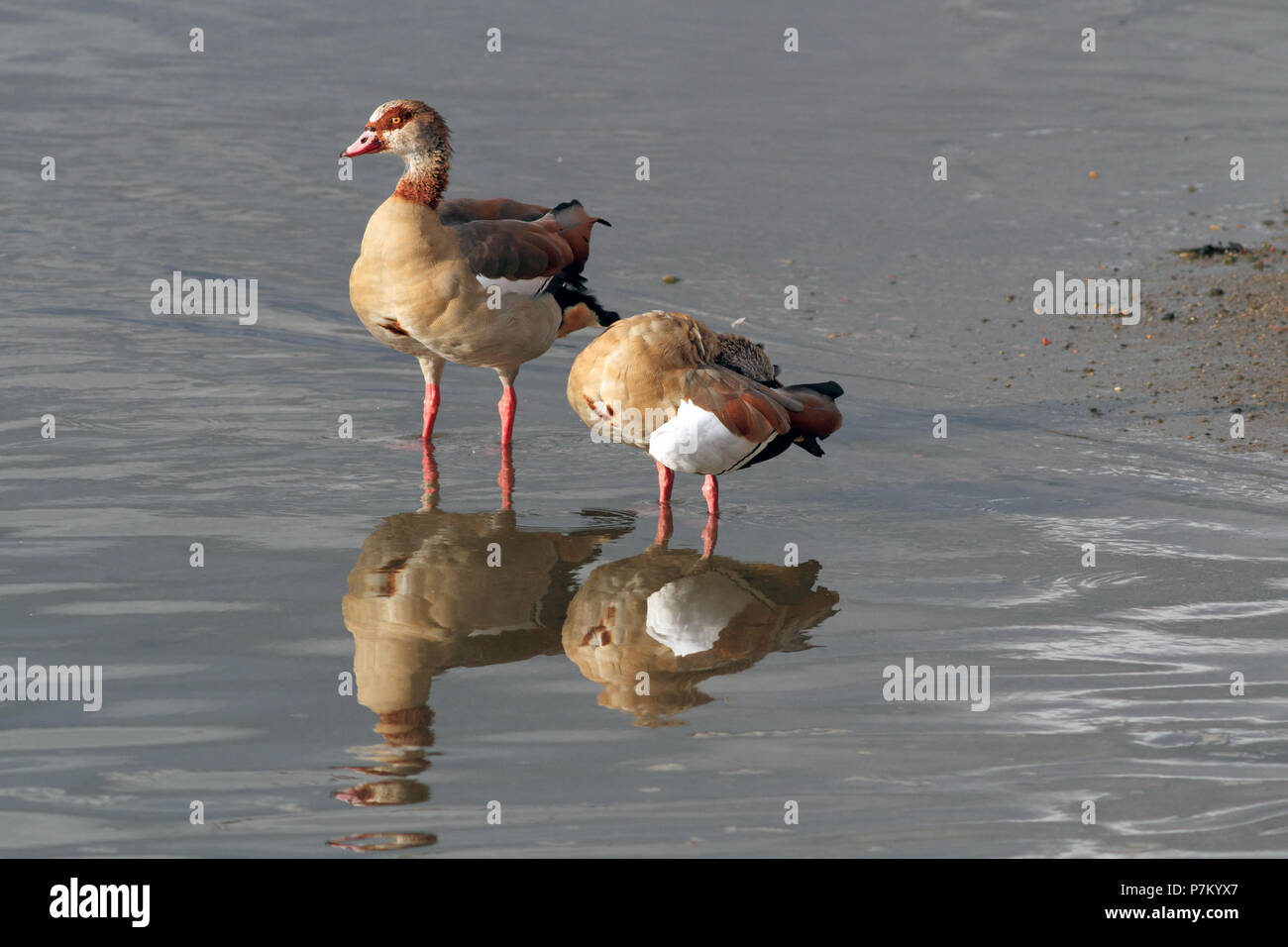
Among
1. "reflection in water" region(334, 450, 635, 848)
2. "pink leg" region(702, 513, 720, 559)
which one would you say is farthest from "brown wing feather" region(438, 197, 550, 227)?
"pink leg" region(702, 513, 720, 559)

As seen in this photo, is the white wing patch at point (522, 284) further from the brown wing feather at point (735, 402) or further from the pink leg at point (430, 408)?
the brown wing feather at point (735, 402)

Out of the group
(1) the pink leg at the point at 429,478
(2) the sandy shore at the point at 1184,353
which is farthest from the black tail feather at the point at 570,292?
(2) the sandy shore at the point at 1184,353

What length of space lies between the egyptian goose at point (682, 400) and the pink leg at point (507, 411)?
1.62 metres

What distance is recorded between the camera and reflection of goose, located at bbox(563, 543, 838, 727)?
7246mm

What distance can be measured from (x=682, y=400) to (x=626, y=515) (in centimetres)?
106

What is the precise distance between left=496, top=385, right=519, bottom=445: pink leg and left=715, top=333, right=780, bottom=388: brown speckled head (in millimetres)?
2006

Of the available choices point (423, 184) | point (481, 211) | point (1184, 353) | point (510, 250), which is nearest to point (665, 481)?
point (510, 250)

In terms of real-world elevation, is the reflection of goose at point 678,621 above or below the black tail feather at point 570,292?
below

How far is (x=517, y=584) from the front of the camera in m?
8.52

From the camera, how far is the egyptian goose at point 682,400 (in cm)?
883

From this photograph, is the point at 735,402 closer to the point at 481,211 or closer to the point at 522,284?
the point at 522,284

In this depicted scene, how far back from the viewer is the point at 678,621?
801 centimetres

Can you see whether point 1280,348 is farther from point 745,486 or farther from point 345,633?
point 345,633

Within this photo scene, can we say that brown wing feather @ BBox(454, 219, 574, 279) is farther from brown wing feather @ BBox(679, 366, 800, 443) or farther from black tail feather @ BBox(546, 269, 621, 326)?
brown wing feather @ BBox(679, 366, 800, 443)
